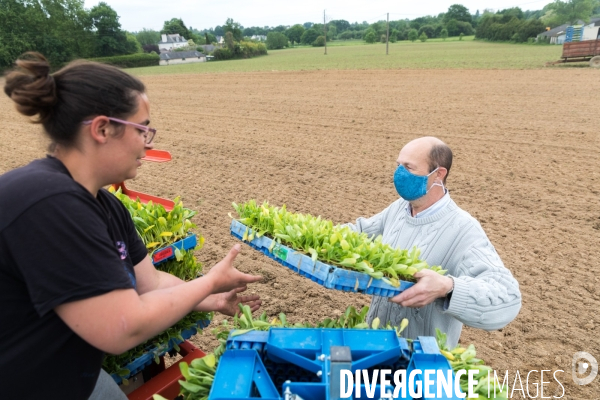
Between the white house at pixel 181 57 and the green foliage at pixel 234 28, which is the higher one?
the green foliage at pixel 234 28

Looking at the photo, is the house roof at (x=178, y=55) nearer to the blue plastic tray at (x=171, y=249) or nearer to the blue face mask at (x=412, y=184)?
the blue plastic tray at (x=171, y=249)

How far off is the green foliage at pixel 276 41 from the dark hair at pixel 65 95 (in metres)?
106

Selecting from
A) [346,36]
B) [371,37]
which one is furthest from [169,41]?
[371,37]

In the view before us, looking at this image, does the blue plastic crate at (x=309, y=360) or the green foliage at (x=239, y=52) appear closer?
the blue plastic crate at (x=309, y=360)

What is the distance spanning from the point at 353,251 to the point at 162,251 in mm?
1369

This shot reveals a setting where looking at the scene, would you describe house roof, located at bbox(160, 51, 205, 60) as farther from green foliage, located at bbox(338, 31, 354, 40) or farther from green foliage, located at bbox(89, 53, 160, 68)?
green foliage, located at bbox(338, 31, 354, 40)

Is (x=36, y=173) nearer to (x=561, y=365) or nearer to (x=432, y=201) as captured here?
(x=432, y=201)

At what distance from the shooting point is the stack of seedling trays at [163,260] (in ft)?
8.31

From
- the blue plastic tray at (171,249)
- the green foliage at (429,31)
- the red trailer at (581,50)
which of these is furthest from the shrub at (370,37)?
the blue plastic tray at (171,249)

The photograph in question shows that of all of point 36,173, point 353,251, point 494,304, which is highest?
point 36,173

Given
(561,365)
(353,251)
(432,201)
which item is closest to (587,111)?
(561,365)

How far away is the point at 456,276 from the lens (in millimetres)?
2480

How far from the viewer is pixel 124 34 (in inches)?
2938

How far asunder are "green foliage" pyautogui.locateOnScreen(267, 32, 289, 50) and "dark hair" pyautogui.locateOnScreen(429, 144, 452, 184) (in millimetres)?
104886
